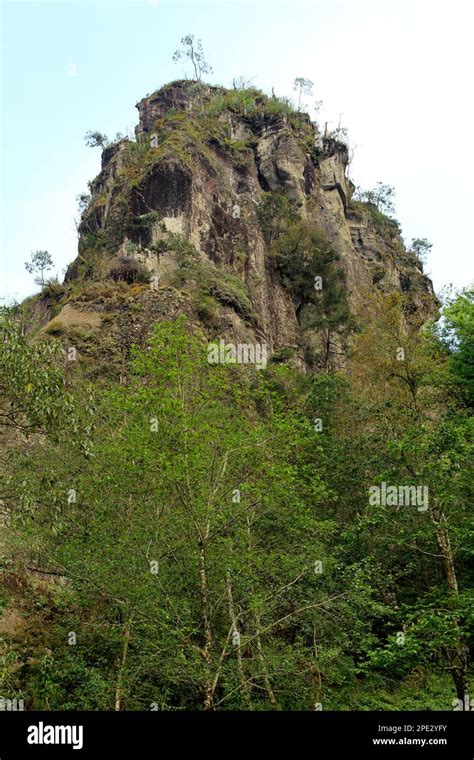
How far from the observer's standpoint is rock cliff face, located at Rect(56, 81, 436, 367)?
38250 mm

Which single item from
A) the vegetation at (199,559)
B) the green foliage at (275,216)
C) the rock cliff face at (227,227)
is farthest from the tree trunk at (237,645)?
the green foliage at (275,216)

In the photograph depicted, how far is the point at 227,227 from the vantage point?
47906mm

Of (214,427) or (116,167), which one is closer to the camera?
(214,427)

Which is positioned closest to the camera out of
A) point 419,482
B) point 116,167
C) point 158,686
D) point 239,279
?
point 158,686

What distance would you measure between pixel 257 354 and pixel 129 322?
757 centimetres

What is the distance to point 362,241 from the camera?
64750mm

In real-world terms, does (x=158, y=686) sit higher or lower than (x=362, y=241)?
lower

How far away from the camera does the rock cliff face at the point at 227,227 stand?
3825 cm

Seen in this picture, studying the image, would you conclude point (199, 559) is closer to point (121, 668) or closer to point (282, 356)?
point (121, 668)

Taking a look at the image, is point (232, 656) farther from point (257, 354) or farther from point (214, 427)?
point (257, 354)

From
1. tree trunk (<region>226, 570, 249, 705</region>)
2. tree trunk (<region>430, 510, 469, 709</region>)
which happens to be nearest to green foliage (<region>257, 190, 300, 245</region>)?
tree trunk (<region>430, 510, 469, 709</region>)

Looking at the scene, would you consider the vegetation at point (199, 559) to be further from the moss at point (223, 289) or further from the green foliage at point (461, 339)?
the moss at point (223, 289)

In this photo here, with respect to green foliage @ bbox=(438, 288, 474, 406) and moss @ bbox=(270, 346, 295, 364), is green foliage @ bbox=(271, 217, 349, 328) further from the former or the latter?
green foliage @ bbox=(438, 288, 474, 406)
